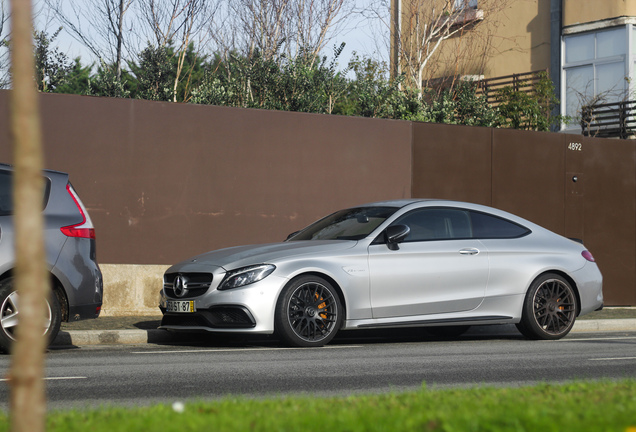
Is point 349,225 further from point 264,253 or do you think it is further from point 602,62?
point 602,62

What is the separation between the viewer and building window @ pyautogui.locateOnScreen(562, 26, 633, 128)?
2412cm

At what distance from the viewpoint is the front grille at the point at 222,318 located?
8311 mm

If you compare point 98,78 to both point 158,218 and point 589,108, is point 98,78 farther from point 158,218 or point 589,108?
point 589,108

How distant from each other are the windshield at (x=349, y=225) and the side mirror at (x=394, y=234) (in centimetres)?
26

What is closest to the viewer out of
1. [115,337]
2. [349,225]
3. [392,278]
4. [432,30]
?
[392,278]

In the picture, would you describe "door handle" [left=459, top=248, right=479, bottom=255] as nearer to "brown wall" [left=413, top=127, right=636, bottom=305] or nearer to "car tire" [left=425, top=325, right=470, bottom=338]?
"car tire" [left=425, top=325, right=470, bottom=338]

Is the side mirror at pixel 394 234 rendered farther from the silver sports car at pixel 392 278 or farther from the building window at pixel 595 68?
the building window at pixel 595 68

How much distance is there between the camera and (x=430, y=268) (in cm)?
924

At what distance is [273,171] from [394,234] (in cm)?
434

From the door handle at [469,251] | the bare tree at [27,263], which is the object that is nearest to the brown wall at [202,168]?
the door handle at [469,251]

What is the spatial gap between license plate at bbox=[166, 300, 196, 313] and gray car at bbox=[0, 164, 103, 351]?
93cm

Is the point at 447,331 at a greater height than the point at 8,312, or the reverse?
the point at 8,312

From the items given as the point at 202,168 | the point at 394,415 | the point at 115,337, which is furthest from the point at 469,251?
the point at 394,415

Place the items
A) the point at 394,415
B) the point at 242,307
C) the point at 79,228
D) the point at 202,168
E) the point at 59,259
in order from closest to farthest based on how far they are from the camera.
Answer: the point at 394,415 < the point at 59,259 < the point at 79,228 < the point at 242,307 < the point at 202,168
